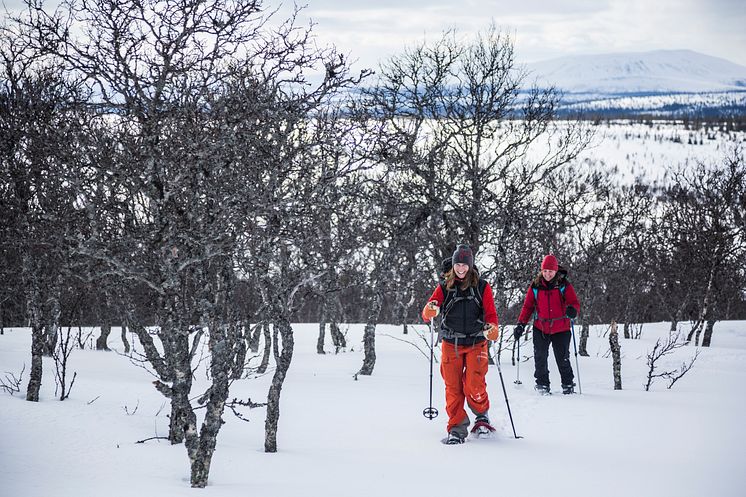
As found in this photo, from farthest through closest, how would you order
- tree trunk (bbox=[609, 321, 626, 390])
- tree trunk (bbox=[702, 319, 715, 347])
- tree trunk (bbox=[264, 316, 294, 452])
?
tree trunk (bbox=[702, 319, 715, 347])
tree trunk (bbox=[609, 321, 626, 390])
tree trunk (bbox=[264, 316, 294, 452])

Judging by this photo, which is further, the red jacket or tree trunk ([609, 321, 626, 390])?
tree trunk ([609, 321, 626, 390])

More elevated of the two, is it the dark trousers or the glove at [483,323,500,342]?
the glove at [483,323,500,342]

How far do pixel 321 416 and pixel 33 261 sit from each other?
478 cm

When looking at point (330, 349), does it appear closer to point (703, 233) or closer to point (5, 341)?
point (5, 341)

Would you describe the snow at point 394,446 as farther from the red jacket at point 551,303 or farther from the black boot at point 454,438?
the red jacket at point 551,303

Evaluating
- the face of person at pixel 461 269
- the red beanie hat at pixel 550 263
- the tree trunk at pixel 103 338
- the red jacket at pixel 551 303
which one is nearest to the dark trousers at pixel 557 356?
the red jacket at pixel 551 303

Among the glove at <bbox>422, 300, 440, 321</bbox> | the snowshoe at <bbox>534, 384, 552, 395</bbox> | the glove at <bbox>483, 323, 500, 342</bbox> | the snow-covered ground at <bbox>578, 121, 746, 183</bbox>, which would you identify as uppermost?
the snow-covered ground at <bbox>578, 121, 746, 183</bbox>

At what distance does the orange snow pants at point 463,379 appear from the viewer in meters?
7.05

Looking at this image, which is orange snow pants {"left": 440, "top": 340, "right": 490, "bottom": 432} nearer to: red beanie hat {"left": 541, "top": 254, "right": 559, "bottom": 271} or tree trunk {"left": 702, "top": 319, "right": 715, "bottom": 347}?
red beanie hat {"left": 541, "top": 254, "right": 559, "bottom": 271}

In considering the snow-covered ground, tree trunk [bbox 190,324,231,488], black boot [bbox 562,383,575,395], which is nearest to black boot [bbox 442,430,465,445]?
tree trunk [bbox 190,324,231,488]

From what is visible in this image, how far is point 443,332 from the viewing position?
7.28m

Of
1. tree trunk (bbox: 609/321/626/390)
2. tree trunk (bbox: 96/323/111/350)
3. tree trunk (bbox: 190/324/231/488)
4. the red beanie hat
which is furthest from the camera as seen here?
tree trunk (bbox: 96/323/111/350)

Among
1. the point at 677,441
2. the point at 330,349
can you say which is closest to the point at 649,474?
the point at 677,441

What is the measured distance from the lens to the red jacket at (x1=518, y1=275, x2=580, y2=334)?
980cm
